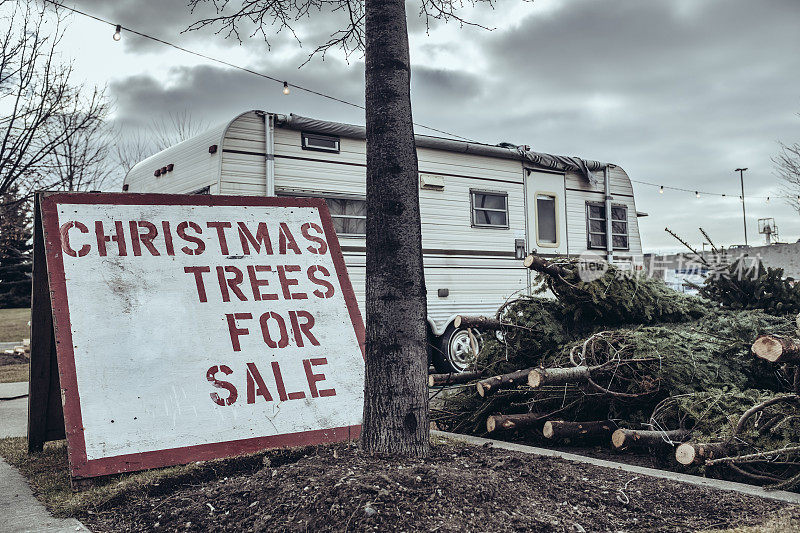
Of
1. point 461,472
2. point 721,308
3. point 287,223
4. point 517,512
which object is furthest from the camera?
point 721,308

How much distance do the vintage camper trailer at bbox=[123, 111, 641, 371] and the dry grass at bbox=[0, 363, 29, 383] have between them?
12.6 feet

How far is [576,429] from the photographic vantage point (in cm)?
538

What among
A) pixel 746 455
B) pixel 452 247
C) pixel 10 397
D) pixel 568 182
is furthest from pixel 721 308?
pixel 10 397

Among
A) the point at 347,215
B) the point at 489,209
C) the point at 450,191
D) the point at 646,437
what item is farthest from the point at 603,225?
the point at 646,437

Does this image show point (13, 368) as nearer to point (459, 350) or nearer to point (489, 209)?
point (459, 350)

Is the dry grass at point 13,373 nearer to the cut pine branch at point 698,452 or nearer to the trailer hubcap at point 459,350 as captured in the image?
the trailer hubcap at point 459,350

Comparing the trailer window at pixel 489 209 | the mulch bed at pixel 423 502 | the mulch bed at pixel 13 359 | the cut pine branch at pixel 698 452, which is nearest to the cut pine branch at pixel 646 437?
the cut pine branch at pixel 698 452

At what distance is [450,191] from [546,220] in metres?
2.02

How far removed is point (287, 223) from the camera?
18.6 ft

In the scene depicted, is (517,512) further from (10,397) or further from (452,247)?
(10,397)

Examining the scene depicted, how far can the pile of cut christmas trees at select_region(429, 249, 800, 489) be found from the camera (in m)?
4.50

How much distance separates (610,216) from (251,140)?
6626mm

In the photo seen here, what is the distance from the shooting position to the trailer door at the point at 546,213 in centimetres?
1132

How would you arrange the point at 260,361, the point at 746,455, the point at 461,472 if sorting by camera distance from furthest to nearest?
the point at 260,361 < the point at 746,455 < the point at 461,472
